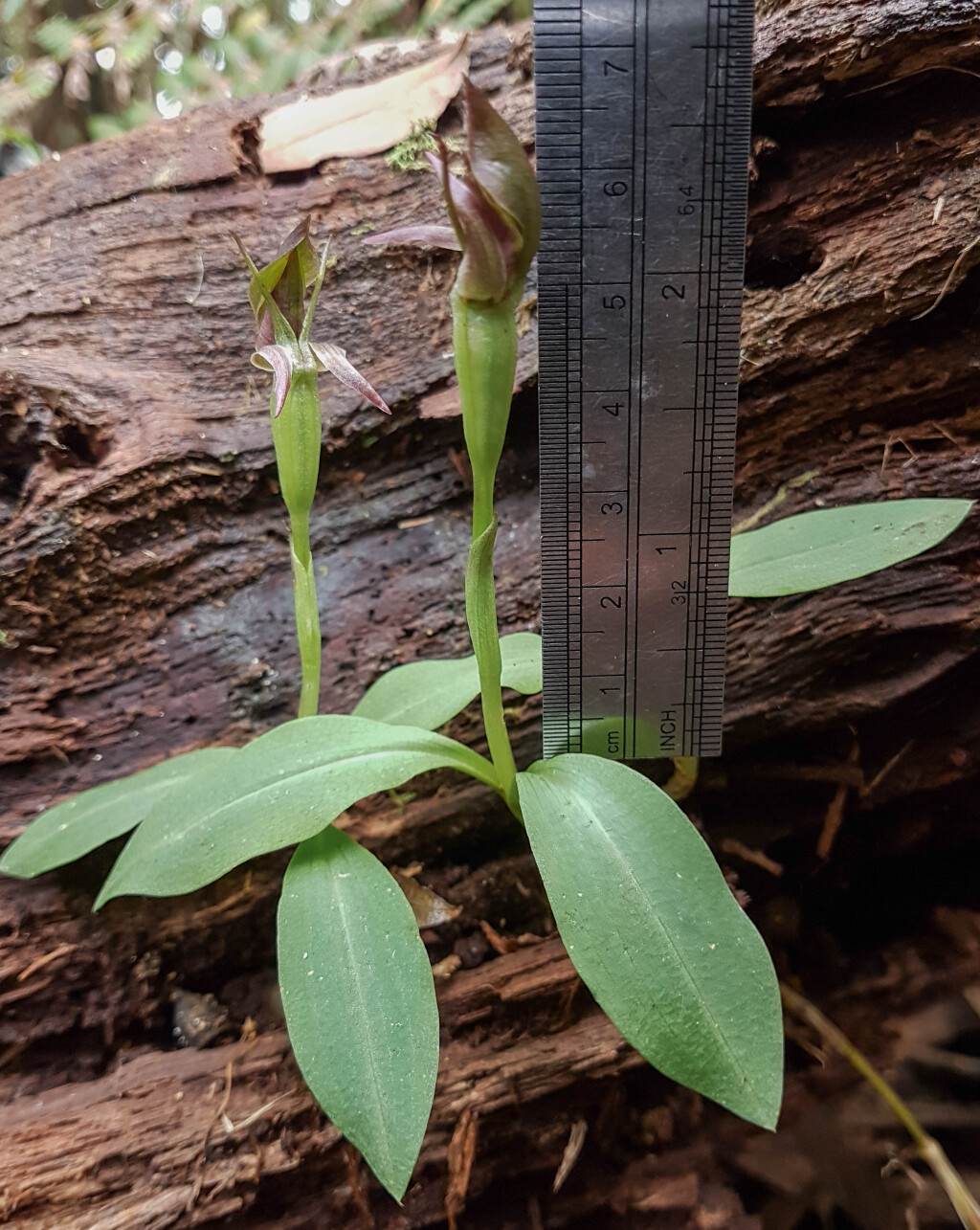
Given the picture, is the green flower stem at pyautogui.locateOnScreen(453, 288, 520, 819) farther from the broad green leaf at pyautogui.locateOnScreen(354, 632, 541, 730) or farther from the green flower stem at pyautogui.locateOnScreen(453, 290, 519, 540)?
the broad green leaf at pyautogui.locateOnScreen(354, 632, 541, 730)

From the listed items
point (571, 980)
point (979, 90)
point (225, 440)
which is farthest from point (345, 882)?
point (979, 90)

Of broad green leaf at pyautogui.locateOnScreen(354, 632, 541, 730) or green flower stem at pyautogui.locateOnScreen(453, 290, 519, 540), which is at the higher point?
green flower stem at pyautogui.locateOnScreen(453, 290, 519, 540)

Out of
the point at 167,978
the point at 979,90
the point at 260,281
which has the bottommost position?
the point at 167,978

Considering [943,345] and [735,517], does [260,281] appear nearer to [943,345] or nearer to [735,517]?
[735,517]

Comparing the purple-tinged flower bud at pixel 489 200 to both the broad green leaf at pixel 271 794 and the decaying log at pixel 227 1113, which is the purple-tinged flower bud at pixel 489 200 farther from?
the decaying log at pixel 227 1113

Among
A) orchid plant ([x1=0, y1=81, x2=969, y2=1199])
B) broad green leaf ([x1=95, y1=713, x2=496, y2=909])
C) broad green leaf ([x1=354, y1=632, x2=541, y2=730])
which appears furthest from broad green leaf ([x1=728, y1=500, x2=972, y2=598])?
broad green leaf ([x1=95, y1=713, x2=496, y2=909])
